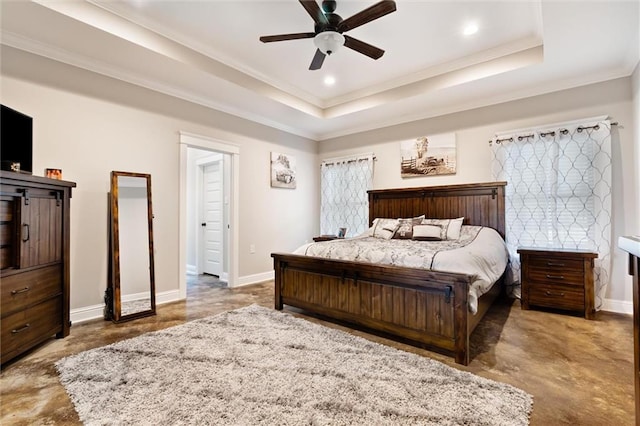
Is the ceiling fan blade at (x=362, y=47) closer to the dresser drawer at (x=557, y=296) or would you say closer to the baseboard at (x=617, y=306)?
the dresser drawer at (x=557, y=296)

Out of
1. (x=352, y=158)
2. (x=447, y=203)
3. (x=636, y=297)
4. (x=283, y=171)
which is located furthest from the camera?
(x=352, y=158)

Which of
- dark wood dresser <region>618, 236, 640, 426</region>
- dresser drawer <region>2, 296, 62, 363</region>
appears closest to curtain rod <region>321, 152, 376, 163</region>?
dark wood dresser <region>618, 236, 640, 426</region>

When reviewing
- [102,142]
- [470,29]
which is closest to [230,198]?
[102,142]

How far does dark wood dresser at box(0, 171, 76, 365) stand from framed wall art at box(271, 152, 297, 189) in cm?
298

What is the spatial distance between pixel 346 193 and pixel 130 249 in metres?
3.56

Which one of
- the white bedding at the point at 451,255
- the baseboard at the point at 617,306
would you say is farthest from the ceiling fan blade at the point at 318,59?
the baseboard at the point at 617,306

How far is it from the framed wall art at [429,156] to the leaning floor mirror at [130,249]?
12.3 feet

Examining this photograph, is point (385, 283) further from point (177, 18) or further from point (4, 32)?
point (4, 32)

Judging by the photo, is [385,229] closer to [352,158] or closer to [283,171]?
[352,158]

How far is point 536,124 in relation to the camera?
3.79 m

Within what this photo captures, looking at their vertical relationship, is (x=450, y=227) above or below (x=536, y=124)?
below

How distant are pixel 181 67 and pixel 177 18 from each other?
524mm

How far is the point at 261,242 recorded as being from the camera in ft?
16.5

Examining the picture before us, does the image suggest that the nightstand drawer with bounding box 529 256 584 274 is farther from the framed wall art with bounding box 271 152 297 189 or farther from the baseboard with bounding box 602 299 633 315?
the framed wall art with bounding box 271 152 297 189
